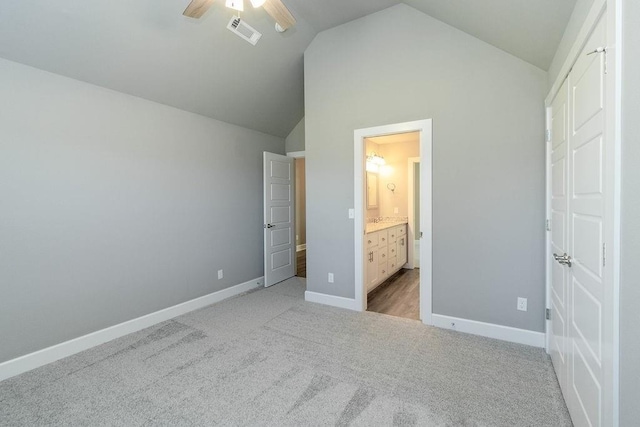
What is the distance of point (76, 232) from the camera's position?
8.16 feet

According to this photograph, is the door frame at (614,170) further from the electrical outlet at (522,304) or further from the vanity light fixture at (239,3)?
the vanity light fixture at (239,3)

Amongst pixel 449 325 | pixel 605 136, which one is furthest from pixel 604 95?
pixel 449 325

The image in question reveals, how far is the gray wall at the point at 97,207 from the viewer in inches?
85.5

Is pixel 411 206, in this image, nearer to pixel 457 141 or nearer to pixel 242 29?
pixel 457 141

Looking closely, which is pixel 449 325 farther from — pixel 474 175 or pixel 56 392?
pixel 56 392

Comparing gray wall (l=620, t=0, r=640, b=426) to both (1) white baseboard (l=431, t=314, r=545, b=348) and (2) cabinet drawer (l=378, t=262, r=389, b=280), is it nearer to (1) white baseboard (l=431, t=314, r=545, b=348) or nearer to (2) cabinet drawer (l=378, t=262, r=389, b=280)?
(1) white baseboard (l=431, t=314, r=545, b=348)

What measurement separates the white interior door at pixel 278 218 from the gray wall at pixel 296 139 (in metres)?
0.25

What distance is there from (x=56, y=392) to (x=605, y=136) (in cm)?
350

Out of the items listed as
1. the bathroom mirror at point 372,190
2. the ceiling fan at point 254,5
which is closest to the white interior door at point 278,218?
the bathroom mirror at point 372,190

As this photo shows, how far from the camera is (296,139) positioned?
4832 millimetres

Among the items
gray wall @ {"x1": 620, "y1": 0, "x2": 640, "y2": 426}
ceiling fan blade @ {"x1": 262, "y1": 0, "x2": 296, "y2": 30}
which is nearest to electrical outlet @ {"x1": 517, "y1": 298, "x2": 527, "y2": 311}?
gray wall @ {"x1": 620, "y1": 0, "x2": 640, "y2": 426}

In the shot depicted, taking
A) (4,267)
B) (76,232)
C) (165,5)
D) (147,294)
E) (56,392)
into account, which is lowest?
(56,392)

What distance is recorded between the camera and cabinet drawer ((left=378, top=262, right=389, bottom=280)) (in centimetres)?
408

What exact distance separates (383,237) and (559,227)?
7.70 feet
